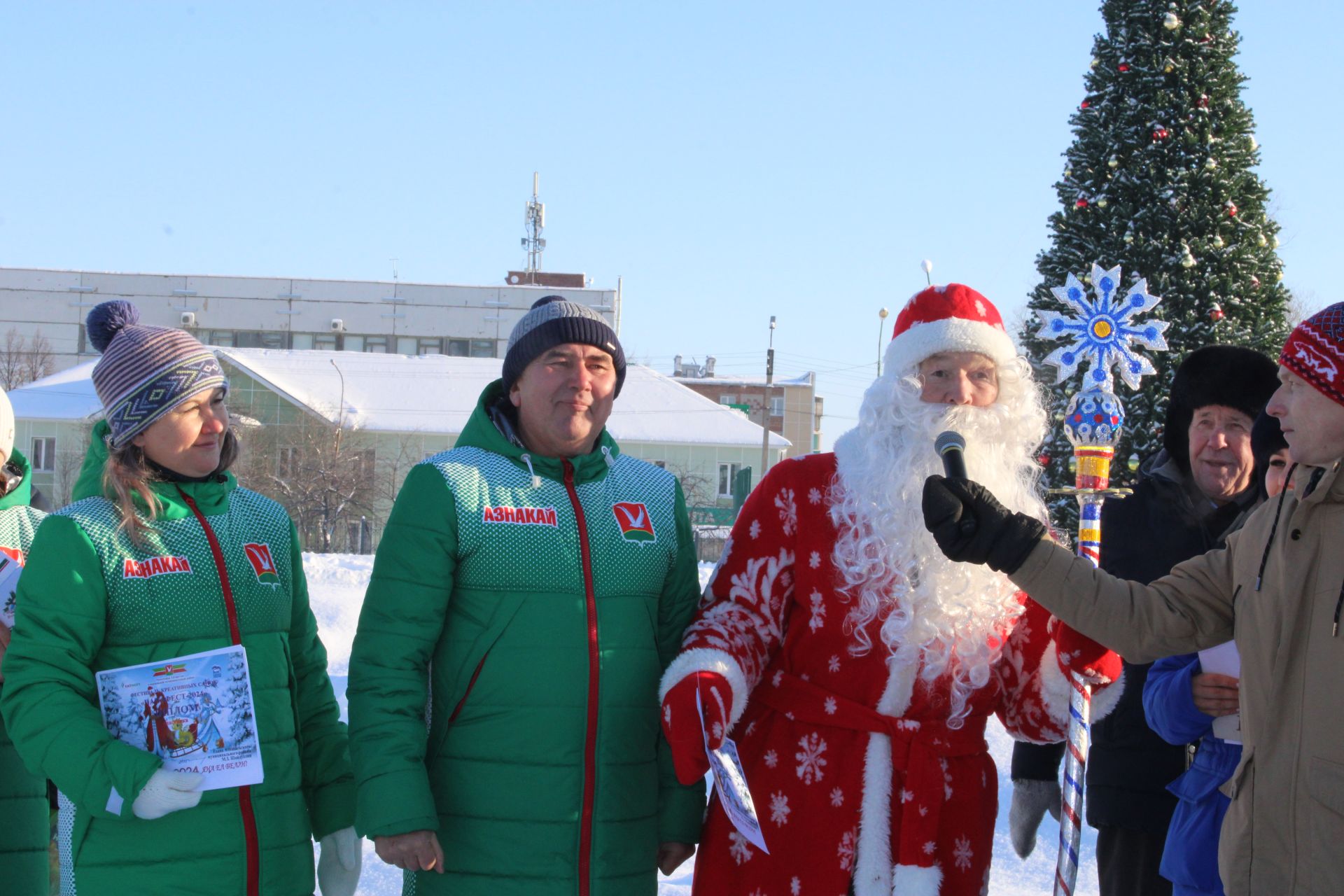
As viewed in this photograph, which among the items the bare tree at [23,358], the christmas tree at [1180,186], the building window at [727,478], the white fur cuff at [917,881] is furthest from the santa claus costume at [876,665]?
the bare tree at [23,358]

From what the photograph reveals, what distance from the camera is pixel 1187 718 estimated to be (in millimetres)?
2920

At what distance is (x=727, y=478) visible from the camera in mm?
35156

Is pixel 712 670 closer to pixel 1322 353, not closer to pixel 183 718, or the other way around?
pixel 183 718

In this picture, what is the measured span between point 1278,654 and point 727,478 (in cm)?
3290

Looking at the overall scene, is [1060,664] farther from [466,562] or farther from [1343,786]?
[466,562]

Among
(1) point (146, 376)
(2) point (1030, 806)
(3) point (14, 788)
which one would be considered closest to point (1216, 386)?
(2) point (1030, 806)

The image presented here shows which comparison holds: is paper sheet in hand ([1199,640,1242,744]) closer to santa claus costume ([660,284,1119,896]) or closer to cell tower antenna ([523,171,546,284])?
santa claus costume ([660,284,1119,896])

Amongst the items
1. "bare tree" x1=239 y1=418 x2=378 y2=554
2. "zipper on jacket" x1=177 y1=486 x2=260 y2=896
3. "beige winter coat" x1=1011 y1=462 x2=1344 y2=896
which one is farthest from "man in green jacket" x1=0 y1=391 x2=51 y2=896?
"bare tree" x1=239 y1=418 x2=378 y2=554

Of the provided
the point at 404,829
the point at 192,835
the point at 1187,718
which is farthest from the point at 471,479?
the point at 1187,718

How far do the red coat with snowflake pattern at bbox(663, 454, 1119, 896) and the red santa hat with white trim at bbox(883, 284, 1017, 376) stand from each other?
0.42 m

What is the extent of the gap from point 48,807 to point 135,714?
0.88 metres

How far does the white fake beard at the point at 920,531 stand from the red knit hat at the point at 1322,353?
88 cm

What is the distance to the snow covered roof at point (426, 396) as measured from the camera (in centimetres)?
3112

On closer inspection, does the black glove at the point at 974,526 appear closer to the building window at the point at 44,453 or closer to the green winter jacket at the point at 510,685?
the green winter jacket at the point at 510,685
